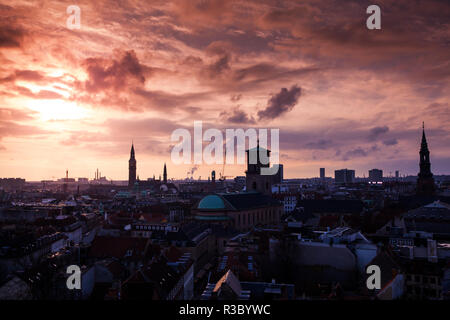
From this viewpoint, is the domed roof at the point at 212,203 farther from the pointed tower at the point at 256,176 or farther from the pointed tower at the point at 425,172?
the pointed tower at the point at 425,172

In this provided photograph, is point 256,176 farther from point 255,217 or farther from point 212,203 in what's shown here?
point 212,203

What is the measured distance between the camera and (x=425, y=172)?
103 m

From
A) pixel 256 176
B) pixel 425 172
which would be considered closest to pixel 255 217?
pixel 256 176

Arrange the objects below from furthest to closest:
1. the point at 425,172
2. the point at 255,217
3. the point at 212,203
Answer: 1. the point at 425,172
2. the point at 255,217
3. the point at 212,203

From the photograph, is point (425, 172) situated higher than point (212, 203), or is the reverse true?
point (425, 172)

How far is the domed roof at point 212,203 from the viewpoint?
73.1 m

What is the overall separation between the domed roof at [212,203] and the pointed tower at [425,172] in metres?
56.8

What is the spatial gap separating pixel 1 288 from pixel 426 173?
9815 centimetres

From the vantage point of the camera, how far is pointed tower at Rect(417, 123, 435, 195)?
102 metres

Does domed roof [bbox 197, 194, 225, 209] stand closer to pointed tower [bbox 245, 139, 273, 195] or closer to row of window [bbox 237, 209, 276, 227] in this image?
row of window [bbox 237, 209, 276, 227]

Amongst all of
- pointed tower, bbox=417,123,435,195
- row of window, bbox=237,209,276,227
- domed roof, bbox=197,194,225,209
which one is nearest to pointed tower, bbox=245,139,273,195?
row of window, bbox=237,209,276,227

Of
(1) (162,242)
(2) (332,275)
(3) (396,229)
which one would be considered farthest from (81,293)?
(3) (396,229)

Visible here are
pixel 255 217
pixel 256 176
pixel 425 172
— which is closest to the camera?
pixel 255 217

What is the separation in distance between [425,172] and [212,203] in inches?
2351
